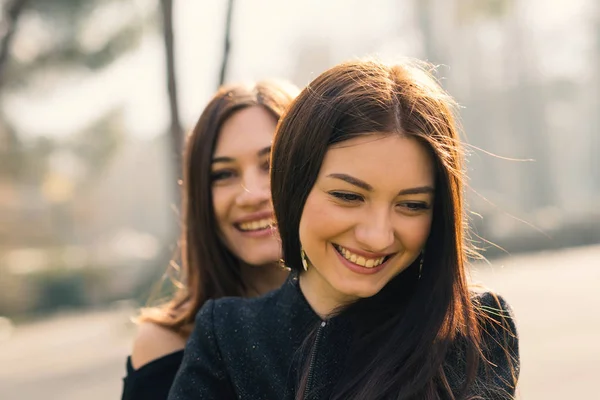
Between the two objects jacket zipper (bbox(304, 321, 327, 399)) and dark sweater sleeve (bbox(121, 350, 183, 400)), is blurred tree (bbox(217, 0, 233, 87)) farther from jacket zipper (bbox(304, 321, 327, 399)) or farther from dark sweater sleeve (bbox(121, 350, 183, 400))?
jacket zipper (bbox(304, 321, 327, 399))

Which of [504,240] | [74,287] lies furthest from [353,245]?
[504,240]

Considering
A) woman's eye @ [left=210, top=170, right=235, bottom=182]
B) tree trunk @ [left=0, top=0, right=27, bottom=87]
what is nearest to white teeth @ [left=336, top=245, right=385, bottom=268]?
woman's eye @ [left=210, top=170, right=235, bottom=182]

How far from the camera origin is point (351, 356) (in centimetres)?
234

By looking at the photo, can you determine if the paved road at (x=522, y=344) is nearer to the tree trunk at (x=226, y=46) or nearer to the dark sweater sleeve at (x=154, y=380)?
the tree trunk at (x=226, y=46)

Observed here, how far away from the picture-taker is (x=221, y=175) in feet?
10.8

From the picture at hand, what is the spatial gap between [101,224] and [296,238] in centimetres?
5591

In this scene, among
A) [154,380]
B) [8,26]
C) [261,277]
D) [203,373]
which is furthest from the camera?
[8,26]

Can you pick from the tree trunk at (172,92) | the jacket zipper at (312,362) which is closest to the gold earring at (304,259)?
the jacket zipper at (312,362)

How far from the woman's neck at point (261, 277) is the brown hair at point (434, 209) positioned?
1.03m

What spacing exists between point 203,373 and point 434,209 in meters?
0.82

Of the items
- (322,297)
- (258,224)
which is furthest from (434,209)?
(258,224)

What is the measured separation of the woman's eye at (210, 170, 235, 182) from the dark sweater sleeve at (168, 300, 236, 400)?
2.95 ft

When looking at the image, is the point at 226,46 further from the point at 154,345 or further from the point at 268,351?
the point at 268,351

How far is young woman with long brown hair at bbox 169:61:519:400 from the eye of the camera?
2166mm
